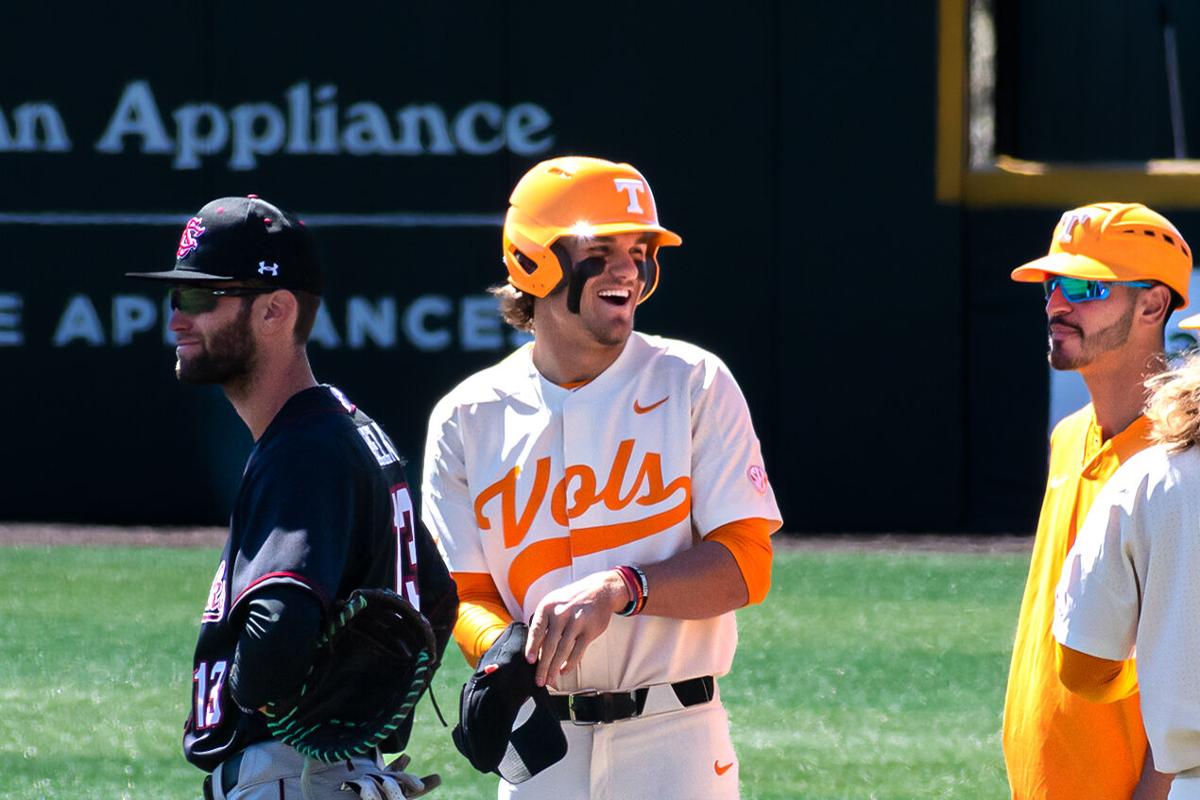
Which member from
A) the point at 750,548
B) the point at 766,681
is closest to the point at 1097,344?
the point at 750,548

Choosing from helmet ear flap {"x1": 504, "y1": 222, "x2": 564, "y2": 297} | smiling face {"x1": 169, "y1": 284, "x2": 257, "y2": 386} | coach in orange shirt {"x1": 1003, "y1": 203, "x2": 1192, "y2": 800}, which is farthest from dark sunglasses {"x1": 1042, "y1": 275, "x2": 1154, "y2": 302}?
smiling face {"x1": 169, "y1": 284, "x2": 257, "y2": 386}

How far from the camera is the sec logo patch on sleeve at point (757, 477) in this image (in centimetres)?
355

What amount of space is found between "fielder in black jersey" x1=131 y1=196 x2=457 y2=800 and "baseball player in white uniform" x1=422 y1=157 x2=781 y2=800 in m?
0.22

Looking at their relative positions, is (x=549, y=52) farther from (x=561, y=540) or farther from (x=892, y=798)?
(x=561, y=540)

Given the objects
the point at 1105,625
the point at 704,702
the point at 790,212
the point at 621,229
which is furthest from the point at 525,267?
the point at 790,212

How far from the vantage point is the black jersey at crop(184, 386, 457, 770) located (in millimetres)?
3002

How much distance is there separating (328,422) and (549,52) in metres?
10.1

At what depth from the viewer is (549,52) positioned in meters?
13.0

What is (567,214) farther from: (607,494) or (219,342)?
(219,342)

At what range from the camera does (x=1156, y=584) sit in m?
2.89

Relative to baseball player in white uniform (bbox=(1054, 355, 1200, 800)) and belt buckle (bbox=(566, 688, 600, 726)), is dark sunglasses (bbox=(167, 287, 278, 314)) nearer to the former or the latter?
belt buckle (bbox=(566, 688, 600, 726))

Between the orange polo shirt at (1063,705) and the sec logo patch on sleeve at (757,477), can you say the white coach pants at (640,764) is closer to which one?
the sec logo patch on sleeve at (757,477)

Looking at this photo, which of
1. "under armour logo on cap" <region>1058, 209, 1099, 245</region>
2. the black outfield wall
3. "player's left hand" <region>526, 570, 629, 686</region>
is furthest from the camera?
the black outfield wall

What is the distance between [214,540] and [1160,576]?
405 inches
